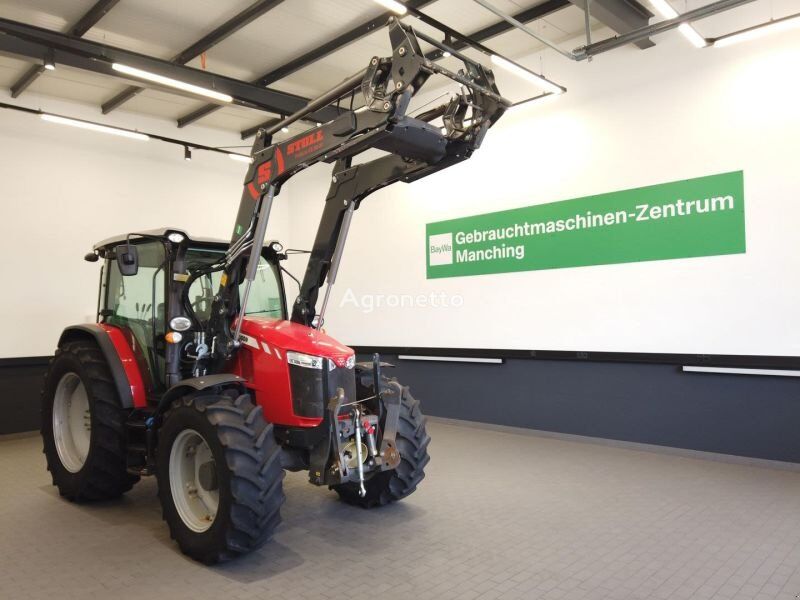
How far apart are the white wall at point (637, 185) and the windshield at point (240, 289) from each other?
10.5 ft

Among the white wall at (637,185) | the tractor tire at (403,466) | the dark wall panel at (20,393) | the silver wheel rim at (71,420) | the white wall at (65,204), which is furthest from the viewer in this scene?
the white wall at (65,204)

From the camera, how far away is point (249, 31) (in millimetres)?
6258

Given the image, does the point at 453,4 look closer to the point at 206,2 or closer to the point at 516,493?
the point at 206,2

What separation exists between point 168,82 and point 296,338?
367 cm

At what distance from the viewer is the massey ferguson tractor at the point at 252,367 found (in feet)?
10.3

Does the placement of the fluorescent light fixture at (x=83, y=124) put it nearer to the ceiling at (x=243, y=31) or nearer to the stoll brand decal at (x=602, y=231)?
the ceiling at (x=243, y=31)

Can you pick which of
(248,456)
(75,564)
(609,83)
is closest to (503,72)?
(609,83)

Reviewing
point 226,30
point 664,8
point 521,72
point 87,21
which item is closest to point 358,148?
point 664,8

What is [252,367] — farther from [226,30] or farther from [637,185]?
[637,185]

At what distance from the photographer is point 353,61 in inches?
279

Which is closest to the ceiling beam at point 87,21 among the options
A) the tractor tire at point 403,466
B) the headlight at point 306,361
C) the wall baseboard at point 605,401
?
the wall baseboard at point 605,401

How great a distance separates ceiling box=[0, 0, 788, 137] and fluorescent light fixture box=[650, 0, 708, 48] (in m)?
0.76

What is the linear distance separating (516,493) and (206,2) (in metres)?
→ 5.21

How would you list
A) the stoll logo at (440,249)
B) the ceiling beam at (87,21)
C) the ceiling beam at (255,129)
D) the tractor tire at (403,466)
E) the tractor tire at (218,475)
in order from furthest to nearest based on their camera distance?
the ceiling beam at (255,129), the stoll logo at (440,249), the ceiling beam at (87,21), the tractor tire at (403,466), the tractor tire at (218,475)
